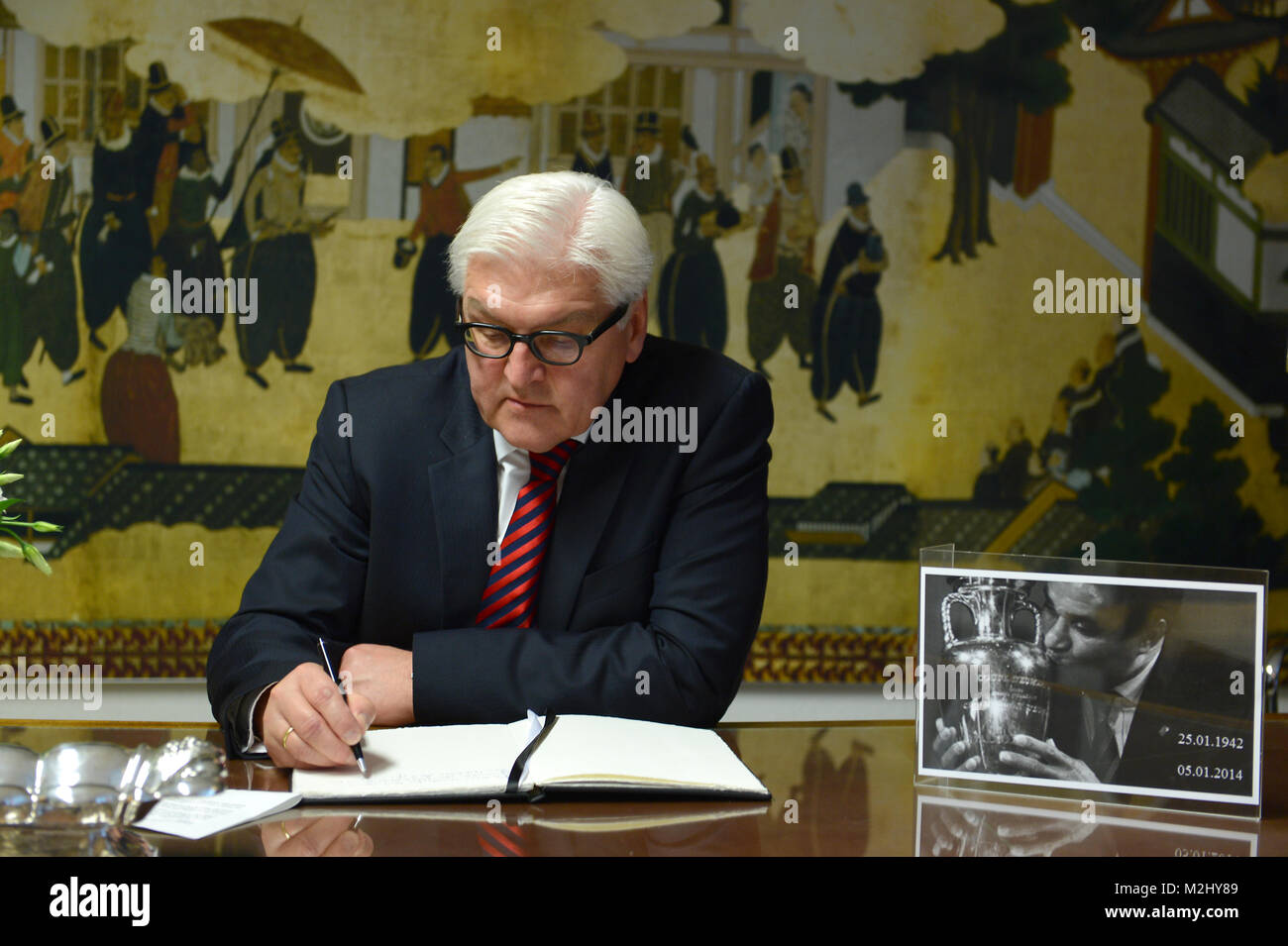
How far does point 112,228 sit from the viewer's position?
17.9 feet

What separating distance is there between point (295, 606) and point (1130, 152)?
185 inches

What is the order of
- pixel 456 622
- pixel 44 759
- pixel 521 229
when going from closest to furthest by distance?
1. pixel 44 759
2. pixel 521 229
3. pixel 456 622

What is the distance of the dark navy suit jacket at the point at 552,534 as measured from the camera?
2.42 metres

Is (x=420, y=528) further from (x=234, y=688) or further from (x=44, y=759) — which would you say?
(x=44, y=759)

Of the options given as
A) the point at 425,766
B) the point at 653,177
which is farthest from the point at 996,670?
the point at 653,177

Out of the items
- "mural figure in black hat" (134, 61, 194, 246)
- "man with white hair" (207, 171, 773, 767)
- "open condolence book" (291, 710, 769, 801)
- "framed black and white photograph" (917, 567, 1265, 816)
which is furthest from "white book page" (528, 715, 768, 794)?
"mural figure in black hat" (134, 61, 194, 246)

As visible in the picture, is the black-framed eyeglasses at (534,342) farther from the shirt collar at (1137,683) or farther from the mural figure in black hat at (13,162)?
A: the mural figure in black hat at (13,162)

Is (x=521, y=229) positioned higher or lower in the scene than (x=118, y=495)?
higher

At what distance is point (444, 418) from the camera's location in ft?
8.80

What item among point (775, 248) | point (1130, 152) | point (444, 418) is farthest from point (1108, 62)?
point (444, 418)

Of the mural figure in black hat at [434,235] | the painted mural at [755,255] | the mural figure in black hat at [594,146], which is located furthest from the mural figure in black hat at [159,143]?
the mural figure in black hat at [594,146]

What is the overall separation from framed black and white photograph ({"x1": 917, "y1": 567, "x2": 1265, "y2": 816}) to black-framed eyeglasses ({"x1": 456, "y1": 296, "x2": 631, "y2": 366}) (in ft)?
2.83

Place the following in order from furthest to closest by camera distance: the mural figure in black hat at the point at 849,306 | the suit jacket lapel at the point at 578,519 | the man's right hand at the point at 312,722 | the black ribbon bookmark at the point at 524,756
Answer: the mural figure in black hat at the point at 849,306, the suit jacket lapel at the point at 578,519, the man's right hand at the point at 312,722, the black ribbon bookmark at the point at 524,756
